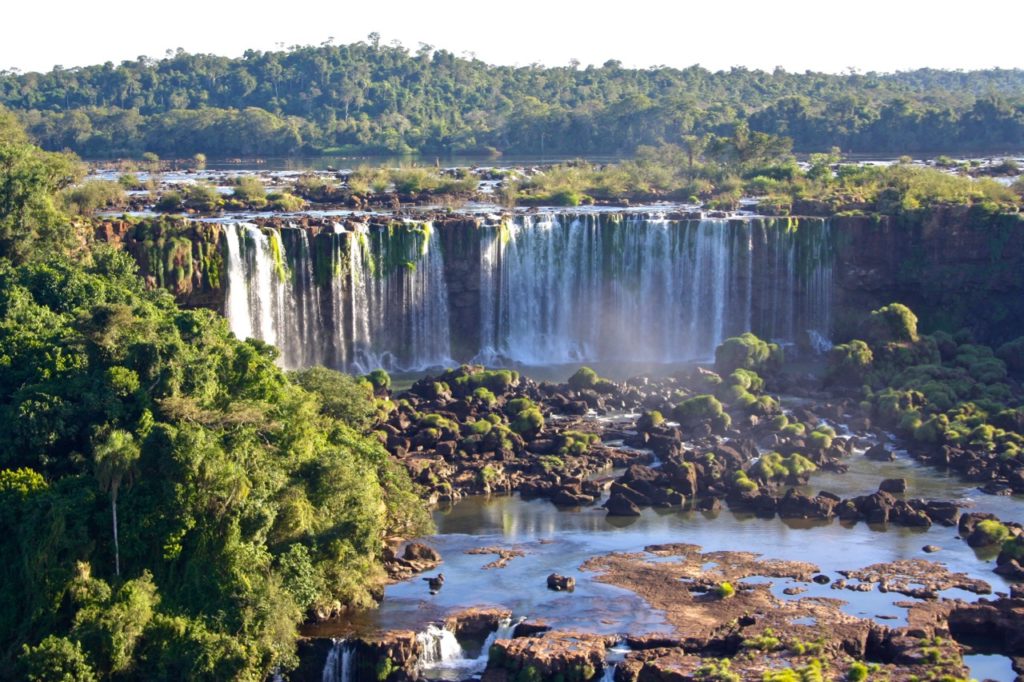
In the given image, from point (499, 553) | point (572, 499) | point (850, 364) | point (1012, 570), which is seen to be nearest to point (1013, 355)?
point (850, 364)

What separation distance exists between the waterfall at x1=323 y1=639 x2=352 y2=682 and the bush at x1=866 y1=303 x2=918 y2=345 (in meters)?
28.3

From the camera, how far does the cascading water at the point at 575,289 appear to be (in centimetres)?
5472

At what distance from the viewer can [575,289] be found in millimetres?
57531

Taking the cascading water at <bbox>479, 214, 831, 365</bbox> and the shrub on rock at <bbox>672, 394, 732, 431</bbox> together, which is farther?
the cascading water at <bbox>479, 214, 831, 365</bbox>

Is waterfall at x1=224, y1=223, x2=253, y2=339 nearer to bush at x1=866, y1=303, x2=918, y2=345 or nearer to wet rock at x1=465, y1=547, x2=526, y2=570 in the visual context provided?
wet rock at x1=465, y1=547, x2=526, y2=570

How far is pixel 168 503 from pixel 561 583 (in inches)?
346

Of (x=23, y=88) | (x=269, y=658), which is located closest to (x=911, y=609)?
(x=269, y=658)

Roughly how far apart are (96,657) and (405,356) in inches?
1140

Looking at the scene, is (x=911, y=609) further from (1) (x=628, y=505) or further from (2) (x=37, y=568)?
(2) (x=37, y=568)

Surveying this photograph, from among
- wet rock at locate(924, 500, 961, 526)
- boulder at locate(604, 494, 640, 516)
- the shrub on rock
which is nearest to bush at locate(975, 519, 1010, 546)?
wet rock at locate(924, 500, 961, 526)

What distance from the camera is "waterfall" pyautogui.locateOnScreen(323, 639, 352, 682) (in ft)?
94.9

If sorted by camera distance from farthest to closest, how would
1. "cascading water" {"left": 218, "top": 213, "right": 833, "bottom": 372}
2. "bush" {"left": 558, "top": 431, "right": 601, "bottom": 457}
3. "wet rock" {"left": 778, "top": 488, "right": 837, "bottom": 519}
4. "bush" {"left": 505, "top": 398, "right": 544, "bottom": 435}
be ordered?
"cascading water" {"left": 218, "top": 213, "right": 833, "bottom": 372}
"bush" {"left": 505, "top": 398, "right": 544, "bottom": 435}
"bush" {"left": 558, "top": 431, "right": 601, "bottom": 457}
"wet rock" {"left": 778, "top": 488, "right": 837, "bottom": 519}

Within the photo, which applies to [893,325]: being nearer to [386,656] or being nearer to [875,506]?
[875,506]

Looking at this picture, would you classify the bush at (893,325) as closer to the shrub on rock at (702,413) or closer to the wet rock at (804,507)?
the shrub on rock at (702,413)
